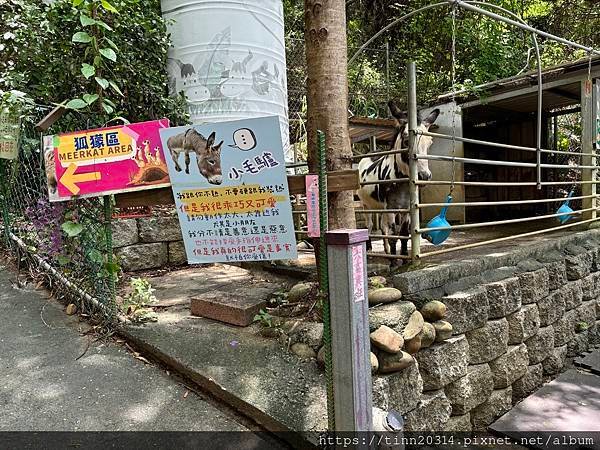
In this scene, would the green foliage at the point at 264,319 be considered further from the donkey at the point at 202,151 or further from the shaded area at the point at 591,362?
the shaded area at the point at 591,362

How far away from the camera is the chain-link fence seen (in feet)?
11.1

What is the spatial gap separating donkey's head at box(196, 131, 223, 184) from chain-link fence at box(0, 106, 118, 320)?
124cm

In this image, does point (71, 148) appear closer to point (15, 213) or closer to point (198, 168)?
point (198, 168)

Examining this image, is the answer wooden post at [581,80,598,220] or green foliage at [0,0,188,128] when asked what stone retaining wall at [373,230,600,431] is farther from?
green foliage at [0,0,188,128]

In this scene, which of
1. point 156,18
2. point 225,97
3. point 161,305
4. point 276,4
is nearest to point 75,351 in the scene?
point 161,305

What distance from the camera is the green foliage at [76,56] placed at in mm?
4449

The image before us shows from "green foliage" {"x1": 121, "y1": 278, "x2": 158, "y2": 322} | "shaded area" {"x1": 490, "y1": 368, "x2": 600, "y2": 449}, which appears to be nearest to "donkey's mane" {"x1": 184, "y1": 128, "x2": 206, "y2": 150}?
"green foliage" {"x1": 121, "y1": 278, "x2": 158, "y2": 322}

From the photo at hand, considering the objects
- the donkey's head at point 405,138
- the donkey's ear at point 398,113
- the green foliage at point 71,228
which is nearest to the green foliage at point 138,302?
the green foliage at point 71,228

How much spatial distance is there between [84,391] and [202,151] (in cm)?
158

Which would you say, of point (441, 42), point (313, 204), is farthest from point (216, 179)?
point (441, 42)

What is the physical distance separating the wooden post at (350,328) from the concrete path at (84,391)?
55cm

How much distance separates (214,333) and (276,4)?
4.80m

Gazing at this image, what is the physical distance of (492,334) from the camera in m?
3.57

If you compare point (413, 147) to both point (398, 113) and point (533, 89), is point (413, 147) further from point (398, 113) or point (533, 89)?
point (533, 89)
